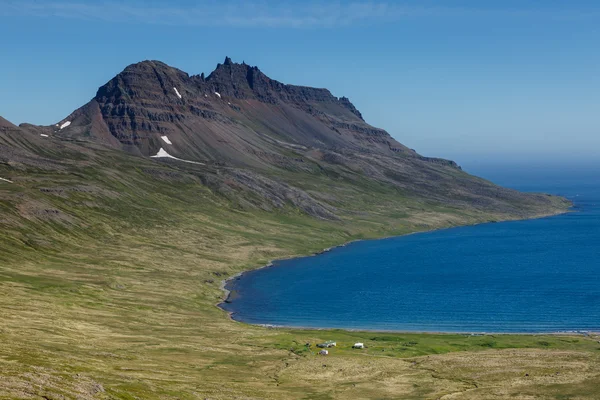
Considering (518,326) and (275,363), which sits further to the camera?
(518,326)

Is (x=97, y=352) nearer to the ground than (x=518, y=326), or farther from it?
nearer to the ground

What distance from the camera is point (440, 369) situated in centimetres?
13762

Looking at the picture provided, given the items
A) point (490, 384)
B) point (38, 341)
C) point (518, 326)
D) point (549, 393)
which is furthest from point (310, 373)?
point (518, 326)

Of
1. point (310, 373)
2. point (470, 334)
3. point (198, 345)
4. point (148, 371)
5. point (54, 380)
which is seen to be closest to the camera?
point (54, 380)

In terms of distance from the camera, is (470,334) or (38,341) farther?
(470,334)

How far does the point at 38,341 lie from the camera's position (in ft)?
451

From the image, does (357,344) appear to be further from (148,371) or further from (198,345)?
(148,371)

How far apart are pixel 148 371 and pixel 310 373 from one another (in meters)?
30.6

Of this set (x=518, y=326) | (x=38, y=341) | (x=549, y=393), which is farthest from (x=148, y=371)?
(x=518, y=326)

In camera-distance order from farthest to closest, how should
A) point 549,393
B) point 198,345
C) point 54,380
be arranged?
point 198,345, point 549,393, point 54,380

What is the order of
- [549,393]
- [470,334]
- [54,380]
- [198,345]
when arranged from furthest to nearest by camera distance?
[470,334] < [198,345] < [549,393] < [54,380]

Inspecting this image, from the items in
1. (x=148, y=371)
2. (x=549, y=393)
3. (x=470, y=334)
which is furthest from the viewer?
(x=470, y=334)

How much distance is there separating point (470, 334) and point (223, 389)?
253 feet

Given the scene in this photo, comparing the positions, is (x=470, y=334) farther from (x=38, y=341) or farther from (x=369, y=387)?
(x=38, y=341)
